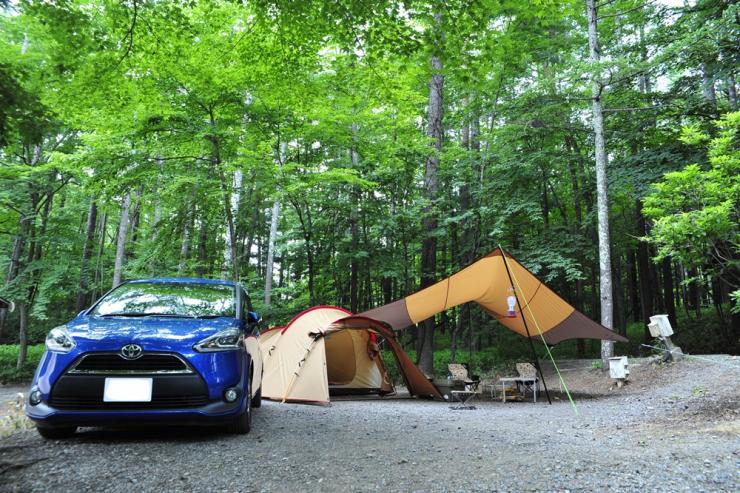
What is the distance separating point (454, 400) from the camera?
8.95 metres

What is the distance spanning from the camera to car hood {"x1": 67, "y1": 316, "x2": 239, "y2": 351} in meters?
3.42

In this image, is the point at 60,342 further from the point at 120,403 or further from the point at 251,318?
the point at 251,318

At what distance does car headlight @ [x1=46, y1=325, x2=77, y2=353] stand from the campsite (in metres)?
0.02

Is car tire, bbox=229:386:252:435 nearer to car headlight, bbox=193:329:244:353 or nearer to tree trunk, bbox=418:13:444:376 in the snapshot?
car headlight, bbox=193:329:244:353

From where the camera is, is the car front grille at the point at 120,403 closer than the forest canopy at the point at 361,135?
Yes

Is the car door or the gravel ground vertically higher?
the car door

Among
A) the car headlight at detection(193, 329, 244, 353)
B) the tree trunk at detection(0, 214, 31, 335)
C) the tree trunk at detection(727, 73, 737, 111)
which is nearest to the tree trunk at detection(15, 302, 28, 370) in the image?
the tree trunk at detection(0, 214, 31, 335)

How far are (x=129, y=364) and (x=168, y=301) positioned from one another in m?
0.90

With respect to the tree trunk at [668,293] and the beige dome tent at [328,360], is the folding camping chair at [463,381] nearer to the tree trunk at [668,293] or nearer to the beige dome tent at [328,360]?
the beige dome tent at [328,360]

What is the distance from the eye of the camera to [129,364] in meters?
3.42

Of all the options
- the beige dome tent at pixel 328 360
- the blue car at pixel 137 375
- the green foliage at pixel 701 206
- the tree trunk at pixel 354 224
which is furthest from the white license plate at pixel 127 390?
the tree trunk at pixel 354 224

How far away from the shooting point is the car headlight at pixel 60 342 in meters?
3.42

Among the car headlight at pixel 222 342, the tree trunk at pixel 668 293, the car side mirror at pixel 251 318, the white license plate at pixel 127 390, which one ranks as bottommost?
the white license plate at pixel 127 390

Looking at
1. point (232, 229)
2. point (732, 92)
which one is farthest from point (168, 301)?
point (732, 92)
